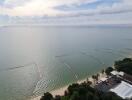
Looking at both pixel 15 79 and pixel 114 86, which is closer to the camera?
pixel 114 86

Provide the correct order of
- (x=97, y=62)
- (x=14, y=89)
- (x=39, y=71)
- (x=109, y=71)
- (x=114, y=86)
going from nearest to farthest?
(x=114, y=86) < (x=14, y=89) < (x=109, y=71) < (x=39, y=71) < (x=97, y=62)

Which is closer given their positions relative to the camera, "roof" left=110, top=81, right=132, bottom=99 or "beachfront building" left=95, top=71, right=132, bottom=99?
"roof" left=110, top=81, right=132, bottom=99

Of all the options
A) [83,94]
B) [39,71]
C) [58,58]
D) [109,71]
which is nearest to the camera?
[83,94]

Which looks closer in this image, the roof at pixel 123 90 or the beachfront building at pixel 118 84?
the roof at pixel 123 90

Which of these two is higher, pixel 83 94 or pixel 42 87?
pixel 83 94

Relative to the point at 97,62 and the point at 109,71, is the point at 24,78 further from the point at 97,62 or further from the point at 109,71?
the point at 97,62

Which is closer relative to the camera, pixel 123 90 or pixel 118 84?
pixel 123 90

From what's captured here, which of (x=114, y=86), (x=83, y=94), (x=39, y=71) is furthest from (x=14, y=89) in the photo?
(x=114, y=86)
